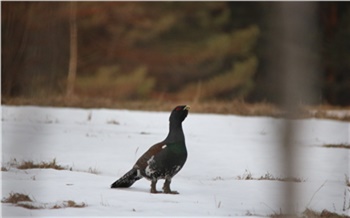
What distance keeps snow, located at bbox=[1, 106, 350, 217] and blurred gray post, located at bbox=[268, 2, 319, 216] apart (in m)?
0.05

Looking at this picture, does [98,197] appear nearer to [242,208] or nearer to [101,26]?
[242,208]

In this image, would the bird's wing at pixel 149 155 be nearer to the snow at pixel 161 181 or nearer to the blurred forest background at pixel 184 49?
the snow at pixel 161 181

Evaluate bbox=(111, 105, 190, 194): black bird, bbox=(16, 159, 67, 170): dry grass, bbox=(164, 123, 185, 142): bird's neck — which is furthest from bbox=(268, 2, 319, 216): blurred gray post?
bbox=(16, 159, 67, 170): dry grass

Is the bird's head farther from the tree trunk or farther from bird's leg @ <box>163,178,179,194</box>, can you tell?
the tree trunk

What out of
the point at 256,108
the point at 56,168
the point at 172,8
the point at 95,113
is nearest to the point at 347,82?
the point at 172,8

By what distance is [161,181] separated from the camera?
7.73 metres

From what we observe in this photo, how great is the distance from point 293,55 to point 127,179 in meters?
5.05

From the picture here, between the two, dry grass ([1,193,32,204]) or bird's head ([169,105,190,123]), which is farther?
bird's head ([169,105,190,123])

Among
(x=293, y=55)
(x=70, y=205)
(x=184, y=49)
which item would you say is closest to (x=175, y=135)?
(x=70, y=205)

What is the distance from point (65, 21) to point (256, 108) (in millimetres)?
12236

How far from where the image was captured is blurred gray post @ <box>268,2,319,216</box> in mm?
1737

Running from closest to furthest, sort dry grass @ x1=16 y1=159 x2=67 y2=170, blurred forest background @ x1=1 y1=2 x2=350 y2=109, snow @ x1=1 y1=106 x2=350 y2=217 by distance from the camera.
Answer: snow @ x1=1 y1=106 x2=350 y2=217 < dry grass @ x1=16 y1=159 x2=67 y2=170 < blurred forest background @ x1=1 y1=2 x2=350 y2=109

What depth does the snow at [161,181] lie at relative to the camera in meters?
5.65

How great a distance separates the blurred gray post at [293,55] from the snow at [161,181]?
0.16 feet
